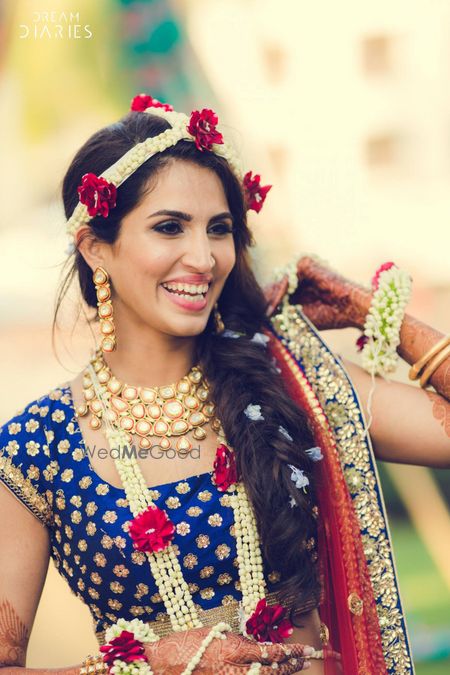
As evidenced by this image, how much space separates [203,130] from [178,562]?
3.10 feet

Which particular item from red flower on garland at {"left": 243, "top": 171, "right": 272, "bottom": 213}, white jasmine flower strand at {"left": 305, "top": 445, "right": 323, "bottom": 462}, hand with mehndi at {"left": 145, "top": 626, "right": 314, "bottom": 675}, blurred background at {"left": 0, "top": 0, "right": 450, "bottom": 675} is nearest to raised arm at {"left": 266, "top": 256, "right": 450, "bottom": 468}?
white jasmine flower strand at {"left": 305, "top": 445, "right": 323, "bottom": 462}

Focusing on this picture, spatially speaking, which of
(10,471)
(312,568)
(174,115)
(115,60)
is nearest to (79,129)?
(115,60)

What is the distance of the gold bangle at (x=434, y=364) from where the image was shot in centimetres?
197

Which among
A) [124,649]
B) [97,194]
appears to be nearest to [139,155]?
[97,194]

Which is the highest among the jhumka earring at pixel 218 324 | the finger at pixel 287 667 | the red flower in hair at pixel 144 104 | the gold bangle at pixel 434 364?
the red flower in hair at pixel 144 104

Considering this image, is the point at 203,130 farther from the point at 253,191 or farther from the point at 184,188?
the point at 253,191

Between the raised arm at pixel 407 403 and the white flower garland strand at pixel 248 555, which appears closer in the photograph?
the white flower garland strand at pixel 248 555

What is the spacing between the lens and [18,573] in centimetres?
186

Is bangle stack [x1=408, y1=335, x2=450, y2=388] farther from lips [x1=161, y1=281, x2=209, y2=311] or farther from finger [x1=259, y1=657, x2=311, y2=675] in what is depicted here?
finger [x1=259, y1=657, x2=311, y2=675]

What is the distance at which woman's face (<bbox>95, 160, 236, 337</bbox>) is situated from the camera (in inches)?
73.0

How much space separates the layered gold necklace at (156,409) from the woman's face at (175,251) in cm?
18

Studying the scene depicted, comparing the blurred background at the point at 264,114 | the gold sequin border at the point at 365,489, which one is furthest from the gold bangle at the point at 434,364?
the blurred background at the point at 264,114

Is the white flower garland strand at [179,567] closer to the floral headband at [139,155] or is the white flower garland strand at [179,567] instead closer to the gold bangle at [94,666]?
the gold bangle at [94,666]

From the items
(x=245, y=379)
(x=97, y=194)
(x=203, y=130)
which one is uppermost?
(x=203, y=130)
